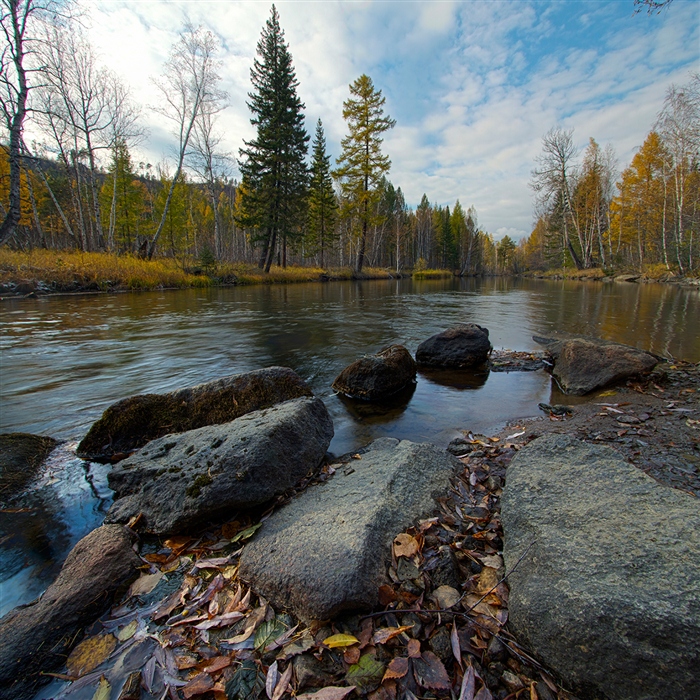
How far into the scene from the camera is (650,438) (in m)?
3.71

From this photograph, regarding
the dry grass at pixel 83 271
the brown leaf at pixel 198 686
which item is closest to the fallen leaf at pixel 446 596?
the brown leaf at pixel 198 686

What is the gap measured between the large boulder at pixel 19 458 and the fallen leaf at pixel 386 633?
11.2 ft

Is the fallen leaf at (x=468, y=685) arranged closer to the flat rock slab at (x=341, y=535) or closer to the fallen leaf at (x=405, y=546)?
the flat rock slab at (x=341, y=535)

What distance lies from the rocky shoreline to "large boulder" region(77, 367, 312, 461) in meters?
1.06

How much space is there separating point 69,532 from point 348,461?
7.73 feet

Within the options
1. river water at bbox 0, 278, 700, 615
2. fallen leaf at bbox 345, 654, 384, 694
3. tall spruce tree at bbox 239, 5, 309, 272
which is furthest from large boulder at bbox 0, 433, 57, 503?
tall spruce tree at bbox 239, 5, 309, 272

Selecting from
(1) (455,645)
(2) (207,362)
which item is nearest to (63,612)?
(1) (455,645)

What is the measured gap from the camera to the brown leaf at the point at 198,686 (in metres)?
1.49

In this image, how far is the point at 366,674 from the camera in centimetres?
148

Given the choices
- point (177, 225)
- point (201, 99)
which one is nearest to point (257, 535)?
point (201, 99)

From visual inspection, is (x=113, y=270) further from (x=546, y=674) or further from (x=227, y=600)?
(x=546, y=674)

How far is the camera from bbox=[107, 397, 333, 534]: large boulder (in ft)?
8.50

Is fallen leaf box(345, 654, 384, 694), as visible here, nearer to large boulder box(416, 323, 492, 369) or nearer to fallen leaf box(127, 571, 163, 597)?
fallen leaf box(127, 571, 163, 597)

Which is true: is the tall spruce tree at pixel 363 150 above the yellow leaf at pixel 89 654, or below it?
above
